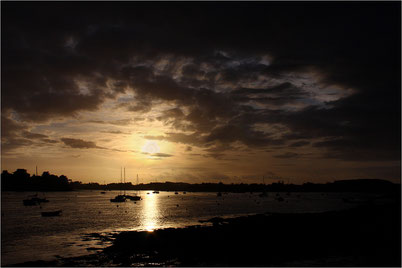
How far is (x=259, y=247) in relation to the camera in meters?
38.9

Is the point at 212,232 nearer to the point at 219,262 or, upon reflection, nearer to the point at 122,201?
the point at 219,262

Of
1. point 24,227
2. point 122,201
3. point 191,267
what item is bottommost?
point 122,201

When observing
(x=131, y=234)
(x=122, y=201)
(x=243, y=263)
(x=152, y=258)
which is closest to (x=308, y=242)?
(x=243, y=263)

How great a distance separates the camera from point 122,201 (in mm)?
163375

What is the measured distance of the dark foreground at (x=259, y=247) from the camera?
33.6m

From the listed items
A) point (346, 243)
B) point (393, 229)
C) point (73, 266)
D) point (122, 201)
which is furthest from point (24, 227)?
point (122, 201)

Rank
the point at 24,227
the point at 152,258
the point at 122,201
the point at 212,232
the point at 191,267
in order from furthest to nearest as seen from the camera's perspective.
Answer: the point at 122,201, the point at 24,227, the point at 212,232, the point at 152,258, the point at 191,267

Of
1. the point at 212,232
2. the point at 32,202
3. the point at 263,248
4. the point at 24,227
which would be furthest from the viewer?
the point at 32,202

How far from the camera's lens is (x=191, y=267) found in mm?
32188

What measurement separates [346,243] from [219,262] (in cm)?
1836

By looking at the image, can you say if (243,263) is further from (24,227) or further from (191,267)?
(24,227)

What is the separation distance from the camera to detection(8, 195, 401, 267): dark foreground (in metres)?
33.6

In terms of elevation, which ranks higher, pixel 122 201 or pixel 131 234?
pixel 131 234

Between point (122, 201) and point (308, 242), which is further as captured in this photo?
point (122, 201)
